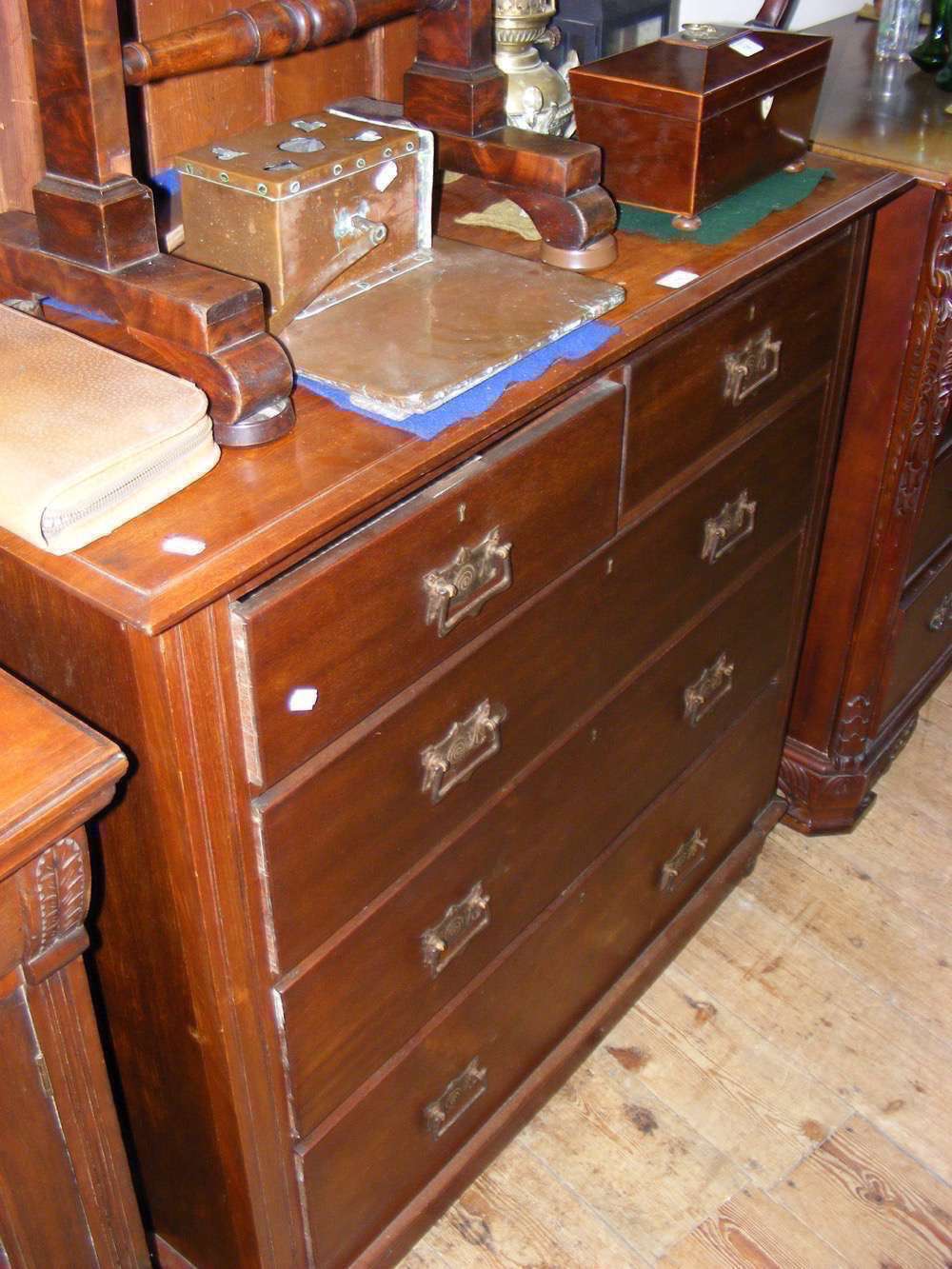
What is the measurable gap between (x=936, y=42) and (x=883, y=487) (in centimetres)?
68

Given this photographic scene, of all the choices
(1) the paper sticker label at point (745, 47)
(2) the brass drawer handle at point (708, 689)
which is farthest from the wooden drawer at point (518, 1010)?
(1) the paper sticker label at point (745, 47)

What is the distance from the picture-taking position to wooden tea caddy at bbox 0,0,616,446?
91 centimetres

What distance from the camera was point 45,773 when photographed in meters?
0.78

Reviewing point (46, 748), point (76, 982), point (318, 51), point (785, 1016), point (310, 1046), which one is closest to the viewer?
point (46, 748)

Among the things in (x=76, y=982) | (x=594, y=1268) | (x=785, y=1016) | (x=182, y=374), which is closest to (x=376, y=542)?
(x=182, y=374)

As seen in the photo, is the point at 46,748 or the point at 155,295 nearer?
the point at 46,748

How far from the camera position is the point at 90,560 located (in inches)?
32.3

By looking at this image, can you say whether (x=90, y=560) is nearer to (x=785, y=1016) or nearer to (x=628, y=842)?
(x=628, y=842)

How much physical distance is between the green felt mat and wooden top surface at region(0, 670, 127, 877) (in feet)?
2.53

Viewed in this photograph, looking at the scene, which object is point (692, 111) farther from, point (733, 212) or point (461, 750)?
point (461, 750)

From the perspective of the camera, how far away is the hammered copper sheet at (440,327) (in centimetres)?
97

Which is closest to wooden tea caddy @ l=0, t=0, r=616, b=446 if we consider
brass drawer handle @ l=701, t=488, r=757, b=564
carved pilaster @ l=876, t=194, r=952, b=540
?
brass drawer handle @ l=701, t=488, r=757, b=564

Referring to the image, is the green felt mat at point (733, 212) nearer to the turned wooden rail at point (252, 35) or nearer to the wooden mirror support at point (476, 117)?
the wooden mirror support at point (476, 117)

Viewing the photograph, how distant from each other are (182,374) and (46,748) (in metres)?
0.29
